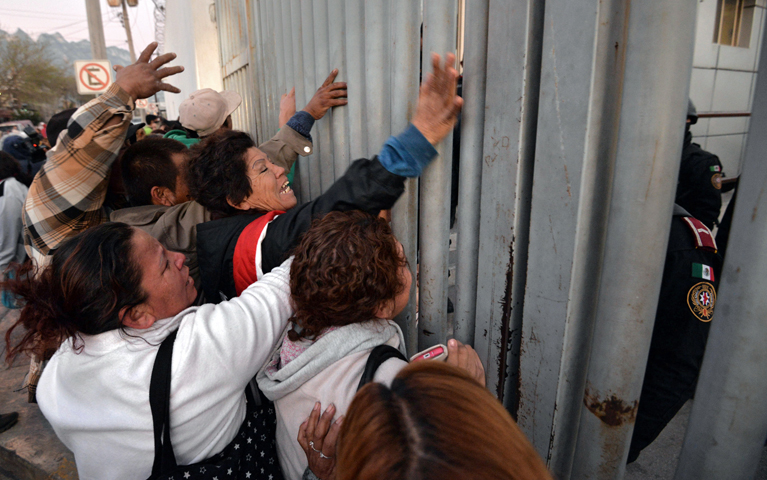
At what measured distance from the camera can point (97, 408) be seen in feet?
3.63

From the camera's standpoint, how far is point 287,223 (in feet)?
4.73

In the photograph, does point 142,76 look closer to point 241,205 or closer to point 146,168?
point 146,168

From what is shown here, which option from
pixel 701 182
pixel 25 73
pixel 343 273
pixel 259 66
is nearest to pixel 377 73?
pixel 343 273

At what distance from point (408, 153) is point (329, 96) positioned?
0.63m

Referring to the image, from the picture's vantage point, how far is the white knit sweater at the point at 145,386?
110cm

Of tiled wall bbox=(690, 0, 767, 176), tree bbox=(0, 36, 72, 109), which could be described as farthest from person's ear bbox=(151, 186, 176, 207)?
tree bbox=(0, 36, 72, 109)

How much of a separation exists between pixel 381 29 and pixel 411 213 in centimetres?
59

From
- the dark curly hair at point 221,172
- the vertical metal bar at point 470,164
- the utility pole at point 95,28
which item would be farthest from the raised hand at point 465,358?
the utility pole at point 95,28

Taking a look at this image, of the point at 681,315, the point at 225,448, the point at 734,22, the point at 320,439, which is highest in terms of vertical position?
the point at 734,22

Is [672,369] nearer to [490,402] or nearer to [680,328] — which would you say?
[680,328]

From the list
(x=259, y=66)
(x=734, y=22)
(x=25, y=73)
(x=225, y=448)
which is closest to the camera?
(x=225, y=448)

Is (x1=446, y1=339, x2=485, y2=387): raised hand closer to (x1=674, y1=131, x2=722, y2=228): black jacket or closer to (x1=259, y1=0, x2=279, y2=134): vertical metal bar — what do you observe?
Result: (x1=259, y1=0, x2=279, y2=134): vertical metal bar

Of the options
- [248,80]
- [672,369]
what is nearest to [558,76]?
[672,369]

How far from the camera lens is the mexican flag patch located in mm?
1424
